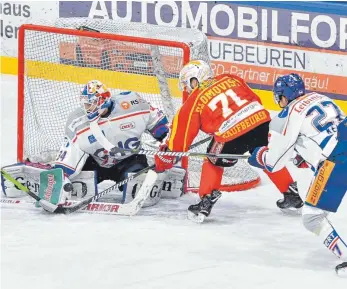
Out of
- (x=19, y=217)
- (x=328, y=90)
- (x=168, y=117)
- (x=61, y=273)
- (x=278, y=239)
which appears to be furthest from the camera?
(x=328, y=90)

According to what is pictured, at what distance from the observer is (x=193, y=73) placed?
6.09 m

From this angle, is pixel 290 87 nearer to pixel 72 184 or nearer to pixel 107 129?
pixel 107 129

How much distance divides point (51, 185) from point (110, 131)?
41 cm

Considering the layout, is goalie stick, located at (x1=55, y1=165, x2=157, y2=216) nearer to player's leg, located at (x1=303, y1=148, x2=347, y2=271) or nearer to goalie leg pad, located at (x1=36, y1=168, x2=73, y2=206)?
goalie leg pad, located at (x1=36, y1=168, x2=73, y2=206)

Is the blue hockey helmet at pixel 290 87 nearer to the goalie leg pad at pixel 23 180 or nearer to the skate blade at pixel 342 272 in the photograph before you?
the skate blade at pixel 342 272

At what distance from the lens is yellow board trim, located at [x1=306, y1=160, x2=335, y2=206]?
5.07 m

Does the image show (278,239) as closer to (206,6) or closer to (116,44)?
(116,44)

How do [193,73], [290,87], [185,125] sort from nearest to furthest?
1. [290,87]
2. [185,125]
3. [193,73]

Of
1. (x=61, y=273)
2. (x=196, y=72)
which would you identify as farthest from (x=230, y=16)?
(x=61, y=273)

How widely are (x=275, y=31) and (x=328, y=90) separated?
535mm

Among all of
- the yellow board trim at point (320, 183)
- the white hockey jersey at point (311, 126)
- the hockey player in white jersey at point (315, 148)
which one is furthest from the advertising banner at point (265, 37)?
the yellow board trim at point (320, 183)

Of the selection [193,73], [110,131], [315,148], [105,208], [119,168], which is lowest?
[105,208]

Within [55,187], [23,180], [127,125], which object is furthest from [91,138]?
[23,180]

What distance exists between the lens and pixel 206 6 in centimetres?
833
